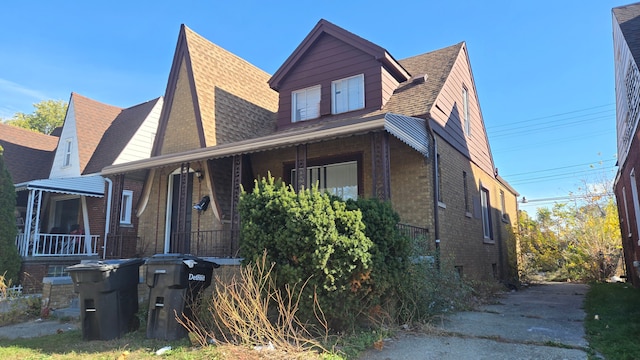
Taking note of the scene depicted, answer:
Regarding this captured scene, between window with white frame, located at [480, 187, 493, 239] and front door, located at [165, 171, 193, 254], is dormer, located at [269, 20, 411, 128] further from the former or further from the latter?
window with white frame, located at [480, 187, 493, 239]

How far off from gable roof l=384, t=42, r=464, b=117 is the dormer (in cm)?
34

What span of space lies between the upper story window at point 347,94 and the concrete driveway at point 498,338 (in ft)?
20.2

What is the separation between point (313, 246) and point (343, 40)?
8016mm

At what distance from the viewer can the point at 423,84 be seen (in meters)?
11.6

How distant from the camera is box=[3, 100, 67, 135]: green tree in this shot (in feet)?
114

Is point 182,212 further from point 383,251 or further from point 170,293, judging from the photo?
point 383,251

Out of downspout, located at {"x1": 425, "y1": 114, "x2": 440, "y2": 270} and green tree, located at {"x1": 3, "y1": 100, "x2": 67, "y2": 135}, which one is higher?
green tree, located at {"x1": 3, "y1": 100, "x2": 67, "y2": 135}

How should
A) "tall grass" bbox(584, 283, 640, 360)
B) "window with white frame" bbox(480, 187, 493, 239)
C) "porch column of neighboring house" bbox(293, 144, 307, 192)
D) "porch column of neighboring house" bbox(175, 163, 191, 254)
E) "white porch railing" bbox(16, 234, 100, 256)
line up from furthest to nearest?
"window with white frame" bbox(480, 187, 493, 239) → "white porch railing" bbox(16, 234, 100, 256) → "porch column of neighboring house" bbox(175, 163, 191, 254) → "porch column of neighboring house" bbox(293, 144, 307, 192) → "tall grass" bbox(584, 283, 640, 360)

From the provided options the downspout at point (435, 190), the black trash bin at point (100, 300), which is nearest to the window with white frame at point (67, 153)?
the black trash bin at point (100, 300)

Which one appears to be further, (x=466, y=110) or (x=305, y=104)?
(x=466, y=110)

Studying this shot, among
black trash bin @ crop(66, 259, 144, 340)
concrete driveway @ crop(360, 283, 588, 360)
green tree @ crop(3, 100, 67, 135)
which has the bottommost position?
concrete driveway @ crop(360, 283, 588, 360)

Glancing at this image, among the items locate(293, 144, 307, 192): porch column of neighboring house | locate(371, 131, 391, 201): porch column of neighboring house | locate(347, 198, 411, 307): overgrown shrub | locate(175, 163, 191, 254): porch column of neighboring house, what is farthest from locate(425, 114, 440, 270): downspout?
locate(175, 163, 191, 254): porch column of neighboring house

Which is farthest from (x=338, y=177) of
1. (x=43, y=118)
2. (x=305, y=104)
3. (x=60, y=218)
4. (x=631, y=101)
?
(x=43, y=118)

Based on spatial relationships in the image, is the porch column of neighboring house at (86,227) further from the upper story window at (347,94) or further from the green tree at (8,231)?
the upper story window at (347,94)
